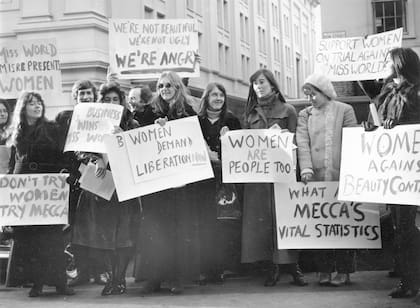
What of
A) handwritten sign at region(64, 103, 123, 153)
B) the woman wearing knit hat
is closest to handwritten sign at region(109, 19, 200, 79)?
handwritten sign at region(64, 103, 123, 153)

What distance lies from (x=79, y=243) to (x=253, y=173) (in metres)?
1.67

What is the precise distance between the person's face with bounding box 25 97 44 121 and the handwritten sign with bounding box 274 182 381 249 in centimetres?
227

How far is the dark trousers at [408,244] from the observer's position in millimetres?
4984

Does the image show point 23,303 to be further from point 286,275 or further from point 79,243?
point 286,275

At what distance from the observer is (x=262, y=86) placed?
5828mm

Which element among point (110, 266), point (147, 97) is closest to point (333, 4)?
point (147, 97)

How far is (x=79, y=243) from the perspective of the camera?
18.6ft

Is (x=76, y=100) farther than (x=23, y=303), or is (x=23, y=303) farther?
(x=76, y=100)

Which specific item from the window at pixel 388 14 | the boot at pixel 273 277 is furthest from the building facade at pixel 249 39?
the boot at pixel 273 277

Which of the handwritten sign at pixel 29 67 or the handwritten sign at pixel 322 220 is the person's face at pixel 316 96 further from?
the handwritten sign at pixel 29 67

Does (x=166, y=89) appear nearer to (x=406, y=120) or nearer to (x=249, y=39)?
(x=406, y=120)

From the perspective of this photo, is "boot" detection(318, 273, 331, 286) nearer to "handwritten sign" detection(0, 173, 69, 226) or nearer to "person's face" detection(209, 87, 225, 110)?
"person's face" detection(209, 87, 225, 110)

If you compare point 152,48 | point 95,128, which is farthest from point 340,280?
point 152,48

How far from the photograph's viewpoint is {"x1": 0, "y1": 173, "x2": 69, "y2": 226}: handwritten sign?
5.71 metres
